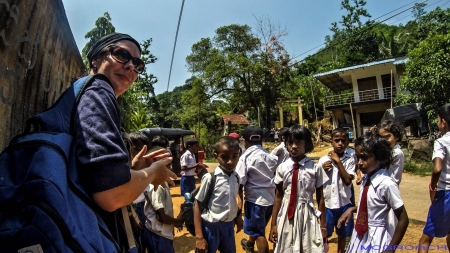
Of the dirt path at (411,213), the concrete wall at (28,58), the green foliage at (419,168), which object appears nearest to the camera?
the concrete wall at (28,58)

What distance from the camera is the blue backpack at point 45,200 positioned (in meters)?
0.69

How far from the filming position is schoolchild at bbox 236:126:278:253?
3551mm

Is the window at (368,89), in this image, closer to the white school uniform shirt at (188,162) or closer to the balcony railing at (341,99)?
the balcony railing at (341,99)

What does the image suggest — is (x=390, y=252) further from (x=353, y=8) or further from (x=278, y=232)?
(x=353, y=8)

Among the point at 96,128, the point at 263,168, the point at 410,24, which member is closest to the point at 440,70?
the point at 263,168

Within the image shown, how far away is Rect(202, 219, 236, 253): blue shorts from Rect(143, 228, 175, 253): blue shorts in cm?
37

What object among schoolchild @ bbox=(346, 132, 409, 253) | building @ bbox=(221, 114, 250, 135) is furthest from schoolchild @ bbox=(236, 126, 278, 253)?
building @ bbox=(221, 114, 250, 135)

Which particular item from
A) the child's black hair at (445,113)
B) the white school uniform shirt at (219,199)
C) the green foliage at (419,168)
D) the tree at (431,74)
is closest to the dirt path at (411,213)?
the green foliage at (419,168)

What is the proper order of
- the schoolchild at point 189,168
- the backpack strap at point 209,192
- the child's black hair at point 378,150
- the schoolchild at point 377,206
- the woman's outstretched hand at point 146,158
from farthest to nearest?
the schoolchild at point 189,168, the backpack strap at point 209,192, the child's black hair at point 378,150, the schoolchild at point 377,206, the woman's outstretched hand at point 146,158

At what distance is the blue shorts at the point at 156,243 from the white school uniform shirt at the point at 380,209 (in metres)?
1.68

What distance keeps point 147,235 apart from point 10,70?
206cm

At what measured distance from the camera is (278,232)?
2.85 meters

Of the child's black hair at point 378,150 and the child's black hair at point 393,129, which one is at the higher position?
the child's black hair at point 393,129

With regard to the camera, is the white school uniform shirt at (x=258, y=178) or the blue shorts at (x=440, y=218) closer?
the blue shorts at (x=440, y=218)
